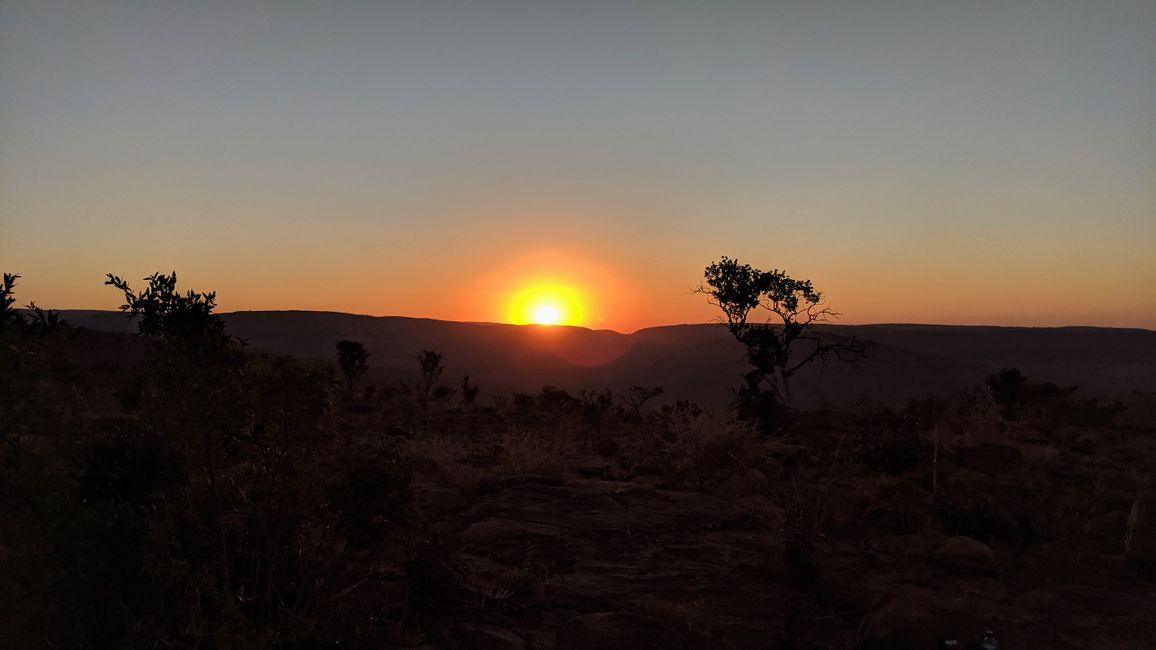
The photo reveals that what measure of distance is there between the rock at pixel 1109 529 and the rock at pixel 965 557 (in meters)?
1.66

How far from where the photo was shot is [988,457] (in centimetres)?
1242

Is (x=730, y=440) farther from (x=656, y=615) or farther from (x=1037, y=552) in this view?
(x=656, y=615)

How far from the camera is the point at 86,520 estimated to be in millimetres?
3863

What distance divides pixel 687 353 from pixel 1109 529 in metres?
65.8

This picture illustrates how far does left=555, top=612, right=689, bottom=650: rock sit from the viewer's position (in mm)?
4512

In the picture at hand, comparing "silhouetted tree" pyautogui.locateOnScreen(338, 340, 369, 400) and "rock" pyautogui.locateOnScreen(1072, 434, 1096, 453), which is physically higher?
"silhouetted tree" pyautogui.locateOnScreen(338, 340, 369, 400)

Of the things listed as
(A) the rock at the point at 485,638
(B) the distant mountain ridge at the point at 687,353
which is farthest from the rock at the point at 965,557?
(B) the distant mountain ridge at the point at 687,353

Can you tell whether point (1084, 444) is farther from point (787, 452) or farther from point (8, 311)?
point (8, 311)

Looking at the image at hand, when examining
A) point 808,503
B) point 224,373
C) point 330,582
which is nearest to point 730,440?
point 808,503

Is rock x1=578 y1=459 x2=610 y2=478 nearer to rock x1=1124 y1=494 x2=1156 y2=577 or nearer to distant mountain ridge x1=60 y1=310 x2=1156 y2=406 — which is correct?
rock x1=1124 y1=494 x2=1156 y2=577

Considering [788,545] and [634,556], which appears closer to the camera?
[788,545]

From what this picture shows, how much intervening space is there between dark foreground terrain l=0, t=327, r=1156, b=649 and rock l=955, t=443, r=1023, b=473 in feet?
0.37

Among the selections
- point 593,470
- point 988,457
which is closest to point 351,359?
point 593,470

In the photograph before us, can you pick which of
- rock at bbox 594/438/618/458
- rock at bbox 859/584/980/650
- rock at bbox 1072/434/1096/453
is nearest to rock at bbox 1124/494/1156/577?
rock at bbox 859/584/980/650
